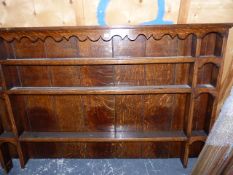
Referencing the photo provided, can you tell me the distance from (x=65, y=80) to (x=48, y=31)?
1.47 feet

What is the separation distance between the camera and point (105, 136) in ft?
Answer: 5.65

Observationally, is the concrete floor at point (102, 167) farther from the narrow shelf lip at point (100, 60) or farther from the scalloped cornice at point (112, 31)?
the scalloped cornice at point (112, 31)

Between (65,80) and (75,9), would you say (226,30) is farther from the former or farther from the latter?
(65,80)

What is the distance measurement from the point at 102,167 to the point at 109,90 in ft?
2.53

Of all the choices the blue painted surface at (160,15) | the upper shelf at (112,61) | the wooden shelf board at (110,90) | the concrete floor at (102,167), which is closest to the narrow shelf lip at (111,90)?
the wooden shelf board at (110,90)

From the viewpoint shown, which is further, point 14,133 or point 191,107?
point 14,133

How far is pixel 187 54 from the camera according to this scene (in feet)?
4.99

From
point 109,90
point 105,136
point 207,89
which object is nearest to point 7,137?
point 105,136

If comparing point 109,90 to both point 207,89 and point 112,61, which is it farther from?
point 207,89

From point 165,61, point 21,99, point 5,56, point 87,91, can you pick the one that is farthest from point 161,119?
point 5,56

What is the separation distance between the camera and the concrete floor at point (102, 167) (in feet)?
5.70

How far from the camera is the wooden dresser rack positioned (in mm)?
A: 1421

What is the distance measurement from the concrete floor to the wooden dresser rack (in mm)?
59

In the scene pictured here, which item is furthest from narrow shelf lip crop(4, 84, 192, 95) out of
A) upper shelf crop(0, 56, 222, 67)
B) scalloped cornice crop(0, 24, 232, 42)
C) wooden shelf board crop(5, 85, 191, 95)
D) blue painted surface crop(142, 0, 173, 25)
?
blue painted surface crop(142, 0, 173, 25)
